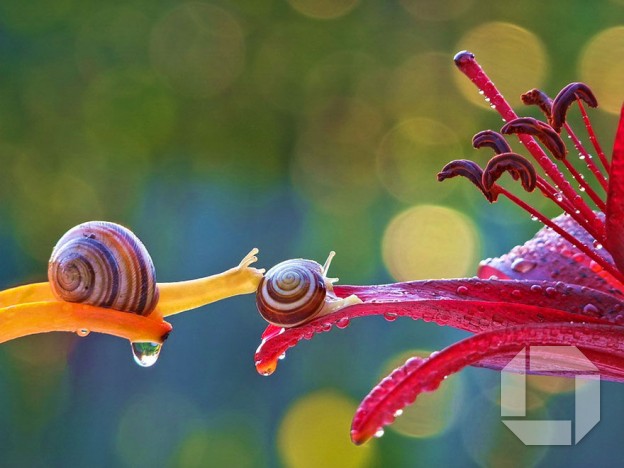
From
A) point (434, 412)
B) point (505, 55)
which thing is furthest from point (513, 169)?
point (505, 55)

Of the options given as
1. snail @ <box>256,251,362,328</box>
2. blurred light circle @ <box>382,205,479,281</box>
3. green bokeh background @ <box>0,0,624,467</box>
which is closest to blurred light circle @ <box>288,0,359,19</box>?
green bokeh background @ <box>0,0,624,467</box>

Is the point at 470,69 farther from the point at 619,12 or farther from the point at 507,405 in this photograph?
the point at 619,12

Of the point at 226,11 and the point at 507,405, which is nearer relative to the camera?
the point at 507,405

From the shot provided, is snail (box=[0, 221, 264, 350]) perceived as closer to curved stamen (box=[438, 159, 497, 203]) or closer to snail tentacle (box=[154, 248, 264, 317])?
snail tentacle (box=[154, 248, 264, 317])

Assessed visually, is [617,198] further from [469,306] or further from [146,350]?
[146,350]

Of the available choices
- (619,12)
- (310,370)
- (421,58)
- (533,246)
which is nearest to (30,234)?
(310,370)

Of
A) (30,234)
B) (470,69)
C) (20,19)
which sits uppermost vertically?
(20,19)
